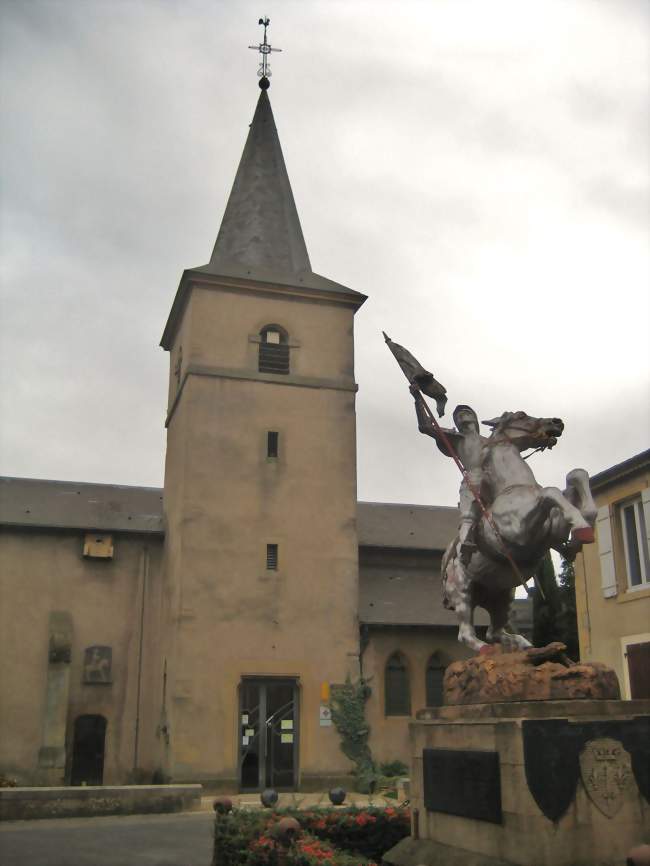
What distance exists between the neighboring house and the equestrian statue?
9399mm

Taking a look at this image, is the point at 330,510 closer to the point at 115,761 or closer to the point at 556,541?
the point at 115,761

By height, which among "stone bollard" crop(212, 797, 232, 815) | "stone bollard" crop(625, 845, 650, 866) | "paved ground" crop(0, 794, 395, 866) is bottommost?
"paved ground" crop(0, 794, 395, 866)

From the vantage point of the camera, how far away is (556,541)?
793cm

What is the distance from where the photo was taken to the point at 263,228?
27.6m

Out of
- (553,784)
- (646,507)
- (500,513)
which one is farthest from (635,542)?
(553,784)

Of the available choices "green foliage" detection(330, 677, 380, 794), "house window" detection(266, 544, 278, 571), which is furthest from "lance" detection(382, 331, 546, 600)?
"house window" detection(266, 544, 278, 571)

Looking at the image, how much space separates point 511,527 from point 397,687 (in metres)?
16.7

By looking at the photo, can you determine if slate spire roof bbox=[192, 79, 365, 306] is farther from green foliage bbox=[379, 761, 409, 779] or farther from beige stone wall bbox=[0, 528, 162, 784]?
green foliage bbox=[379, 761, 409, 779]

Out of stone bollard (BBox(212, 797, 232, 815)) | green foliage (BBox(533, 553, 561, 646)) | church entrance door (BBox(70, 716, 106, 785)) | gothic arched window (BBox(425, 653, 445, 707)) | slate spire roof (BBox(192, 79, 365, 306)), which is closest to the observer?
stone bollard (BBox(212, 797, 232, 815))

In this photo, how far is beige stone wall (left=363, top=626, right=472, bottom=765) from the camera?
22812 millimetres

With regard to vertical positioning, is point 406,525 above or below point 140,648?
above

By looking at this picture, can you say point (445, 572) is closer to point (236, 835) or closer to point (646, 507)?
point (236, 835)

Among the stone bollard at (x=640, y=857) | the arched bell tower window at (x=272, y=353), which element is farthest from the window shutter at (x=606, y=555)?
the stone bollard at (x=640, y=857)

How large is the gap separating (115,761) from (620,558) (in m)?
13.9
